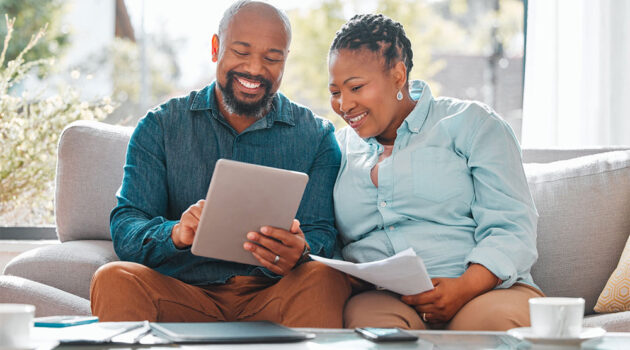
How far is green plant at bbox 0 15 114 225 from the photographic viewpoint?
2793 millimetres

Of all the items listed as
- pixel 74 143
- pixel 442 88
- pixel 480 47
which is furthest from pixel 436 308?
pixel 480 47

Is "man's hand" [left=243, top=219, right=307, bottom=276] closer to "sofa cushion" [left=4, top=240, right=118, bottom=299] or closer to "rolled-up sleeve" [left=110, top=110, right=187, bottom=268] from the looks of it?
"rolled-up sleeve" [left=110, top=110, right=187, bottom=268]

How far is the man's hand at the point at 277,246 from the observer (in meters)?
1.51

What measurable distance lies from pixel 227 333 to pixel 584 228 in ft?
3.94

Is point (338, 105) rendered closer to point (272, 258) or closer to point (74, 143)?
point (272, 258)

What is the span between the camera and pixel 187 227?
5.08 feet

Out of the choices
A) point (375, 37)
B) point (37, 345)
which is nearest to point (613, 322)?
point (375, 37)

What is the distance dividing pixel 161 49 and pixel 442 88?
204 inches

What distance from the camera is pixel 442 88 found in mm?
8594

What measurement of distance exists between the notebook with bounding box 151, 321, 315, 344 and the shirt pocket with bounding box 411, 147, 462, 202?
662 millimetres

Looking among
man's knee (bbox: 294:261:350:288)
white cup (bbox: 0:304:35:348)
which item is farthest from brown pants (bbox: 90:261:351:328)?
white cup (bbox: 0:304:35:348)

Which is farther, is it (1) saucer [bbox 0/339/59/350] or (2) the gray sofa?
(2) the gray sofa

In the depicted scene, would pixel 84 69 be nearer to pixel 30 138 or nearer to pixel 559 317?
pixel 30 138

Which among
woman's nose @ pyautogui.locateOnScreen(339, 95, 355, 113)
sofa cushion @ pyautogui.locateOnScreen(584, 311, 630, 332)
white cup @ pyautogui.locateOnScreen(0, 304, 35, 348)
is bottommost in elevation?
sofa cushion @ pyautogui.locateOnScreen(584, 311, 630, 332)
